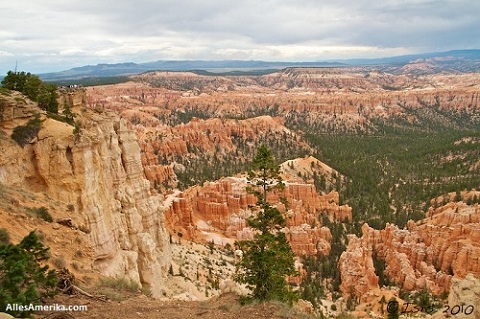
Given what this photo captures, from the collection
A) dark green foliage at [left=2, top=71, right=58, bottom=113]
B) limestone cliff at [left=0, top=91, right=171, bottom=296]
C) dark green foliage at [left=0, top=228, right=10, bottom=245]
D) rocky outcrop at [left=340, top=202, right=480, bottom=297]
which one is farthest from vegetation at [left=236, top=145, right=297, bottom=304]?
rocky outcrop at [left=340, top=202, right=480, bottom=297]

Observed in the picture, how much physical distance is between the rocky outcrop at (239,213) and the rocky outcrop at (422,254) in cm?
468

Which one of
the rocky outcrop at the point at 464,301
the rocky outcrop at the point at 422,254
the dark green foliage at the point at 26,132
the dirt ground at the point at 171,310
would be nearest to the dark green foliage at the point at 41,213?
the dark green foliage at the point at 26,132

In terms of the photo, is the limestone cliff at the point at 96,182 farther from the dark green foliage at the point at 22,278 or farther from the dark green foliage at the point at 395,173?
the dark green foliage at the point at 395,173

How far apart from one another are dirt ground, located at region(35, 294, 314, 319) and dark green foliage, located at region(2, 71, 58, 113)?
35.2 ft

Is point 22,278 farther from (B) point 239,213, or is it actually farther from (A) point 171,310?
(B) point 239,213

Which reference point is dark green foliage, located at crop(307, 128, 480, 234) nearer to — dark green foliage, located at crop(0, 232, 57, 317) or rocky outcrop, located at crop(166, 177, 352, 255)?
rocky outcrop, located at crop(166, 177, 352, 255)

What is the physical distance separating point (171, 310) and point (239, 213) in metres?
35.6

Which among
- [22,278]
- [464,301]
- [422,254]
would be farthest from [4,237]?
[422,254]

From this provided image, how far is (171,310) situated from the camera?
10.4 metres

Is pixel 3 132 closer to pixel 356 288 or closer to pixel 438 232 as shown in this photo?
pixel 356 288

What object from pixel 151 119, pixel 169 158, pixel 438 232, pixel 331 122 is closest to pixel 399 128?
pixel 331 122

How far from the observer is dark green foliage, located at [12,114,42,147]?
16.0 metres

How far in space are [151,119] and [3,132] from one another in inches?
3719

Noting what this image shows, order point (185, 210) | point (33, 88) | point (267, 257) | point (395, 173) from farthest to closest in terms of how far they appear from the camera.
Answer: point (395, 173)
point (185, 210)
point (33, 88)
point (267, 257)
